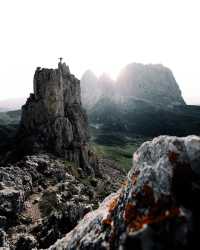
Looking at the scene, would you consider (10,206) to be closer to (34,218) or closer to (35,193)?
(34,218)

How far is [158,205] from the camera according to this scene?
950 cm

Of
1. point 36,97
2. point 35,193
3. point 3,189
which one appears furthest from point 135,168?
point 36,97

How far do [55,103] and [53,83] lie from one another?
6.80 m

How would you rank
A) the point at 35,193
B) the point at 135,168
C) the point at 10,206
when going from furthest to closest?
the point at 35,193 < the point at 10,206 < the point at 135,168

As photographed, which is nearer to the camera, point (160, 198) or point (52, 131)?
point (160, 198)

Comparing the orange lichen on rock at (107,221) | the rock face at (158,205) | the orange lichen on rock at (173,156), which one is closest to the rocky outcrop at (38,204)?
the orange lichen on rock at (107,221)

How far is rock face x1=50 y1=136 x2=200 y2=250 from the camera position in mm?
8789

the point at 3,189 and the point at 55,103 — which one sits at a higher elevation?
the point at 55,103

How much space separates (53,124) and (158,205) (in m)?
104

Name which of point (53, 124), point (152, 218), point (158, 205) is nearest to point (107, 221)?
point (158, 205)

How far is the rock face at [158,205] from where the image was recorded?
28.8 ft

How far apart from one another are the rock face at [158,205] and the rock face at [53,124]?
91429 millimetres

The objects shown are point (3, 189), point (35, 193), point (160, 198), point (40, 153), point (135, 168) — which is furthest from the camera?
point (40, 153)

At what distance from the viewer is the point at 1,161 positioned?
330ft
